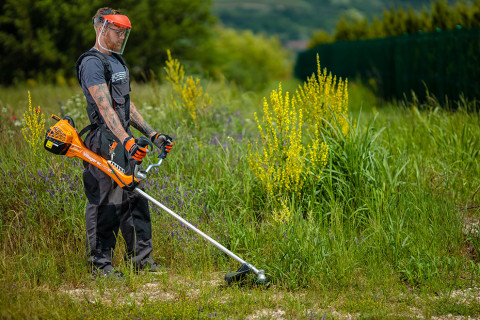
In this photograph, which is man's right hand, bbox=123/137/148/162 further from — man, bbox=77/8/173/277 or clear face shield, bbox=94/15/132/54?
clear face shield, bbox=94/15/132/54

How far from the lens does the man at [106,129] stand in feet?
12.1

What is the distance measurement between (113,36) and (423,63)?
792 centimetres

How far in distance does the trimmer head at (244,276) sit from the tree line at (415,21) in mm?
7288

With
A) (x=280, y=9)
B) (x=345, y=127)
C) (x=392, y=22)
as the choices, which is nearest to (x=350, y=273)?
(x=345, y=127)

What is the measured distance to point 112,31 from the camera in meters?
3.80

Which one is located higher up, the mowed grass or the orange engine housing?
the orange engine housing

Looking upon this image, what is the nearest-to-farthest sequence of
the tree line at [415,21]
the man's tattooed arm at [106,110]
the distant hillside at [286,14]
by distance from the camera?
the man's tattooed arm at [106,110]
the tree line at [415,21]
the distant hillside at [286,14]

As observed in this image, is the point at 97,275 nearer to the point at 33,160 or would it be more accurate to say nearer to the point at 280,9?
the point at 33,160

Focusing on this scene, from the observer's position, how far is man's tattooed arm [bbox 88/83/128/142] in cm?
365

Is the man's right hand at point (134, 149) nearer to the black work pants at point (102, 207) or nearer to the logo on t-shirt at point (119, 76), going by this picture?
the black work pants at point (102, 207)

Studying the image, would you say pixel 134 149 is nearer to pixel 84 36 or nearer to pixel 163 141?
pixel 163 141

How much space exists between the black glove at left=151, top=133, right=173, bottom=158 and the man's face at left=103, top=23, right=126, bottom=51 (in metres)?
0.76

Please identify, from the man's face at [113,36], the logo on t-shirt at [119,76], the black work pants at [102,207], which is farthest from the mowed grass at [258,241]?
the man's face at [113,36]

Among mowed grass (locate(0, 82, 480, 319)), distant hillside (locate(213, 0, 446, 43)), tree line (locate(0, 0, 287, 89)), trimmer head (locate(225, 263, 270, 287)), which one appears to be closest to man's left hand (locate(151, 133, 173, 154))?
mowed grass (locate(0, 82, 480, 319))
